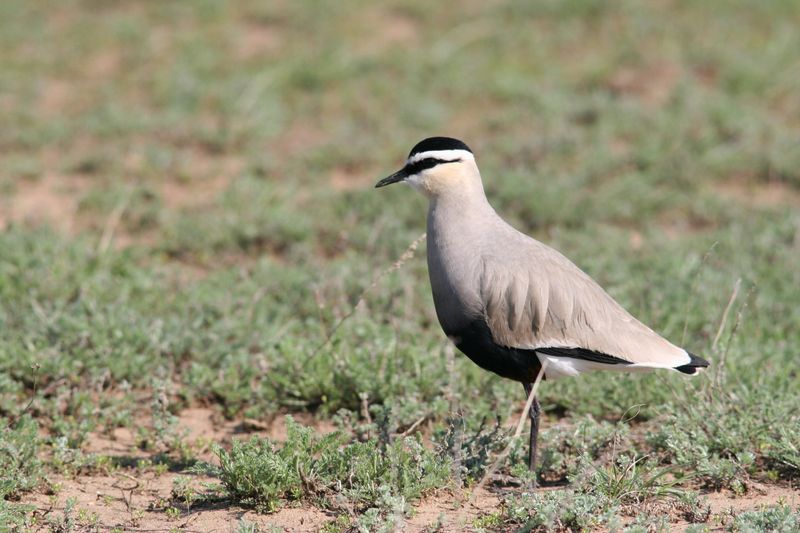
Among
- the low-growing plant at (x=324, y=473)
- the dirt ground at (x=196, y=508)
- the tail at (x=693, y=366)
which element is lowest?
the dirt ground at (x=196, y=508)

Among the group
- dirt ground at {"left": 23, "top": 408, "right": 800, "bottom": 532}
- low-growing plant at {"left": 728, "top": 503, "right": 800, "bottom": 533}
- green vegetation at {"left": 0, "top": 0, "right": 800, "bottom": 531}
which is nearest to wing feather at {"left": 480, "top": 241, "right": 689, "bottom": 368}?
green vegetation at {"left": 0, "top": 0, "right": 800, "bottom": 531}

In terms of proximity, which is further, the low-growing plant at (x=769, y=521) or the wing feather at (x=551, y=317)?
the wing feather at (x=551, y=317)

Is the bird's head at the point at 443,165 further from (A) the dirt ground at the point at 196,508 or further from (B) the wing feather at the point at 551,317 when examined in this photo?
(A) the dirt ground at the point at 196,508

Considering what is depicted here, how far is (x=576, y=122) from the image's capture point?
986 cm

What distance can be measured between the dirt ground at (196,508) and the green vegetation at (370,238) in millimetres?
48

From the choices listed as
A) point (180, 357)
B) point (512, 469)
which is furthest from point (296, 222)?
point (512, 469)

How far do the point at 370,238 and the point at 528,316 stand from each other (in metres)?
2.39

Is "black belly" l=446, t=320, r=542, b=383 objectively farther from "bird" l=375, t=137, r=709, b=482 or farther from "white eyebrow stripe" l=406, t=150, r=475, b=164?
"white eyebrow stripe" l=406, t=150, r=475, b=164

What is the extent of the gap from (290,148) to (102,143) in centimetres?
164

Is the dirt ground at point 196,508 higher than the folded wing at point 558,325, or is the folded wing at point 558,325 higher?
the folded wing at point 558,325

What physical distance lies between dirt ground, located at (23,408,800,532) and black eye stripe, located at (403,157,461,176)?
1.56 meters

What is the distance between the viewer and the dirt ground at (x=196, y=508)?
4426 millimetres

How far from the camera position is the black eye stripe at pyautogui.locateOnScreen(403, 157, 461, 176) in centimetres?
512

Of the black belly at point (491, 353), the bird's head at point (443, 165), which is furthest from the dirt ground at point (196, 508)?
the bird's head at point (443, 165)
